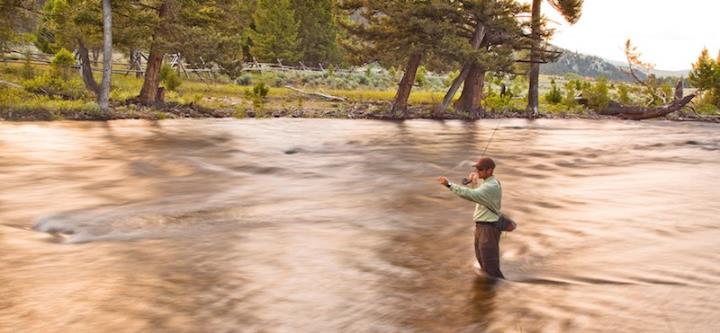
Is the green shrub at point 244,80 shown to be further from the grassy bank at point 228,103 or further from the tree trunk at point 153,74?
the tree trunk at point 153,74

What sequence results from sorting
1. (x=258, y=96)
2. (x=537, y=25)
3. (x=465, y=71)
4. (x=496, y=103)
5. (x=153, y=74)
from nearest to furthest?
(x=153, y=74), (x=537, y=25), (x=465, y=71), (x=258, y=96), (x=496, y=103)

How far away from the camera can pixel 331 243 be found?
8938 mm

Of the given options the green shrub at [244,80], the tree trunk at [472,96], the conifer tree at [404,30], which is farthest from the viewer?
the green shrub at [244,80]

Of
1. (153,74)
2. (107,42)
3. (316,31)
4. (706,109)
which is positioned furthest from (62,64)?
(706,109)

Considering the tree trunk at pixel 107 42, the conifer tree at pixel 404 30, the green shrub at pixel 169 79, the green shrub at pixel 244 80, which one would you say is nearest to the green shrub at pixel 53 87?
the tree trunk at pixel 107 42

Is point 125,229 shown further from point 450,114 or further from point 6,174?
point 450,114

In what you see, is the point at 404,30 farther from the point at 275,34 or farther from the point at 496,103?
the point at 275,34

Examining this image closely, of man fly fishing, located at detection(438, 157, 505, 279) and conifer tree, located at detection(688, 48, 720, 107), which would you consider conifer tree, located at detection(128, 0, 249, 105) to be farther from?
conifer tree, located at detection(688, 48, 720, 107)

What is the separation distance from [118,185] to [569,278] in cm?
949

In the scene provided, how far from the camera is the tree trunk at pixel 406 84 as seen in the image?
31.8 metres

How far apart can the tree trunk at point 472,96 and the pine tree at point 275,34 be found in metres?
33.0

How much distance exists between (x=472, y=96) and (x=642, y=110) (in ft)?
41.7

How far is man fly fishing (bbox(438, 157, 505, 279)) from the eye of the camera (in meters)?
6.68

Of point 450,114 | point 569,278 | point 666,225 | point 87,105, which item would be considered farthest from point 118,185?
point 450,114
